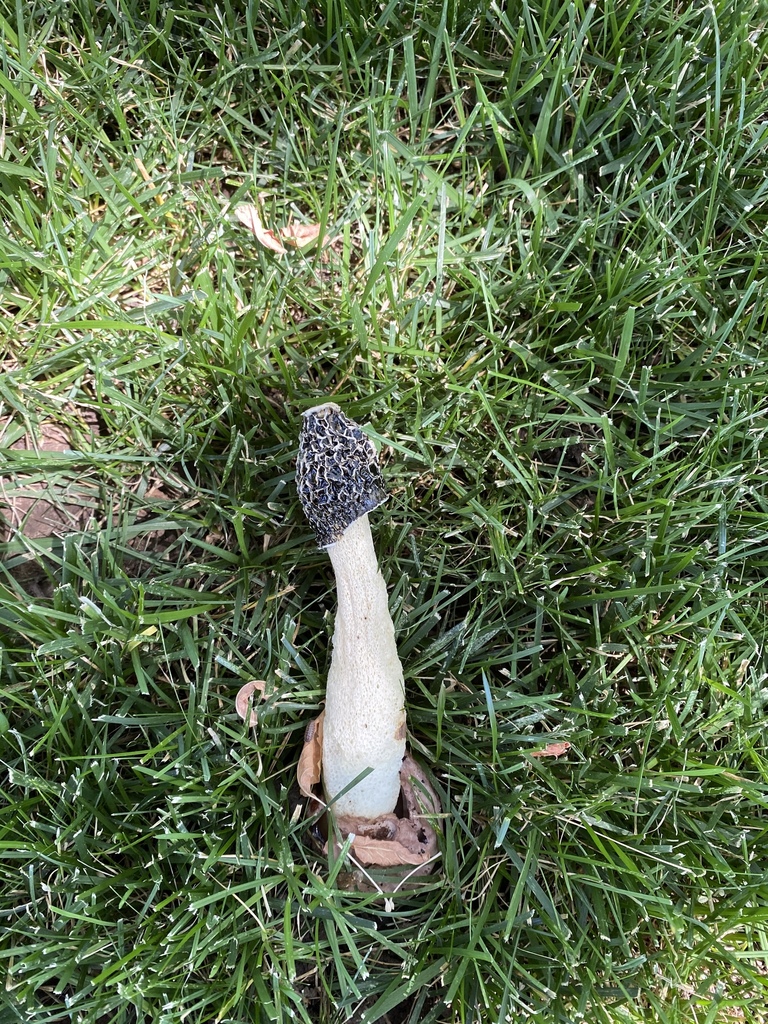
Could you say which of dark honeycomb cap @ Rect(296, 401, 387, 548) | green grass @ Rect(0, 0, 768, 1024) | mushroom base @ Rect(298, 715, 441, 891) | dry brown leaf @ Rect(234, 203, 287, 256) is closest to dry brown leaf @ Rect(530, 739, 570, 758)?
green grass @ Rect(0, 0, 768, 1024)

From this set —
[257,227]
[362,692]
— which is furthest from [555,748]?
[257,227]

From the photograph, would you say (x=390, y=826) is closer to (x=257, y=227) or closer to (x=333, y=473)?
(x=333, y=473)

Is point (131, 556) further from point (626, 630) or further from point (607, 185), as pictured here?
point (607, 185)

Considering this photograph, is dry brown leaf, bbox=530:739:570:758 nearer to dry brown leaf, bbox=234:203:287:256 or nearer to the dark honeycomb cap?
the dark honeycomb cap

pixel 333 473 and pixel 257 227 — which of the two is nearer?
pixel 333 473

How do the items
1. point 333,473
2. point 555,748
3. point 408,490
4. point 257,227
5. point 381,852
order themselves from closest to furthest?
point 333,473 < point 381,852 < point 555,748 < point 408,490 < point 257,227

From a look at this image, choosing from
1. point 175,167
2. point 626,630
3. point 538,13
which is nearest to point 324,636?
point 626,630
